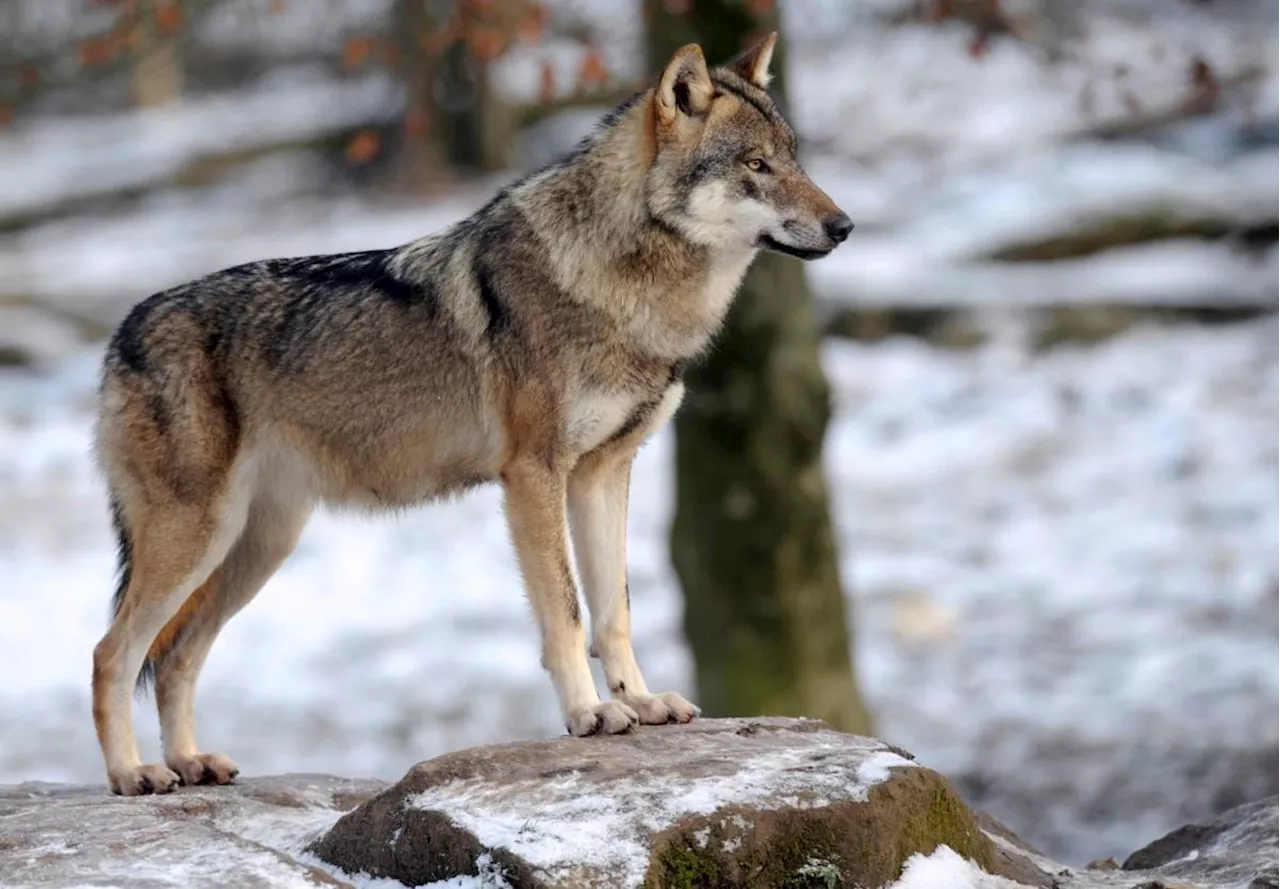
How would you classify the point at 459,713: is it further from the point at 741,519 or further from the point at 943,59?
the point at 943,59

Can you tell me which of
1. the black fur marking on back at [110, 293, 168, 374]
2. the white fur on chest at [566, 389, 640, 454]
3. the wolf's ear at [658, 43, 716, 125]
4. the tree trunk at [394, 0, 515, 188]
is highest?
the tree trunk at [394, 0, 515, 188]

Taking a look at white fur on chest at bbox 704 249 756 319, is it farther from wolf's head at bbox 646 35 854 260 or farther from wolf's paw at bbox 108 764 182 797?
wolf's paw at bbox 108 764 182 797

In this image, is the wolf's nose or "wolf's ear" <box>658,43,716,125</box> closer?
the wolf's nose

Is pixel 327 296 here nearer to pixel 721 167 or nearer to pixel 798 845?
pixel 721 167

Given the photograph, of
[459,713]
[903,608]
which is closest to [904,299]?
[903,608]

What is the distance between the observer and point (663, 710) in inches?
189

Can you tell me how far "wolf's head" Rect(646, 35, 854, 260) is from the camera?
4887mm

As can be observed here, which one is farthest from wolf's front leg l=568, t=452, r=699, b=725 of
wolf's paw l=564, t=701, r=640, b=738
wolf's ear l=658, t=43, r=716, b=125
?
wolf's ear l=658, t=43, r=716, b=125

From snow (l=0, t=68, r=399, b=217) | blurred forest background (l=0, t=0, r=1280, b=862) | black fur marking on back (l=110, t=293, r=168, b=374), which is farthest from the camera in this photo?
snow (l=0, t=68, r=399, b=217)

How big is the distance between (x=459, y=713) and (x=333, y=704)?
0.88 m

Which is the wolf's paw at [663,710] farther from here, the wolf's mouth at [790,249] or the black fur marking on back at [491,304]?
the wolf's mouth at [790,249]

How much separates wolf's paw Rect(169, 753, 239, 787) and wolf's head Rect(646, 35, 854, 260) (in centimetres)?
225

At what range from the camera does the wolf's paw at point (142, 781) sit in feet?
16.1

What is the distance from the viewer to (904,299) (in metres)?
14.8
